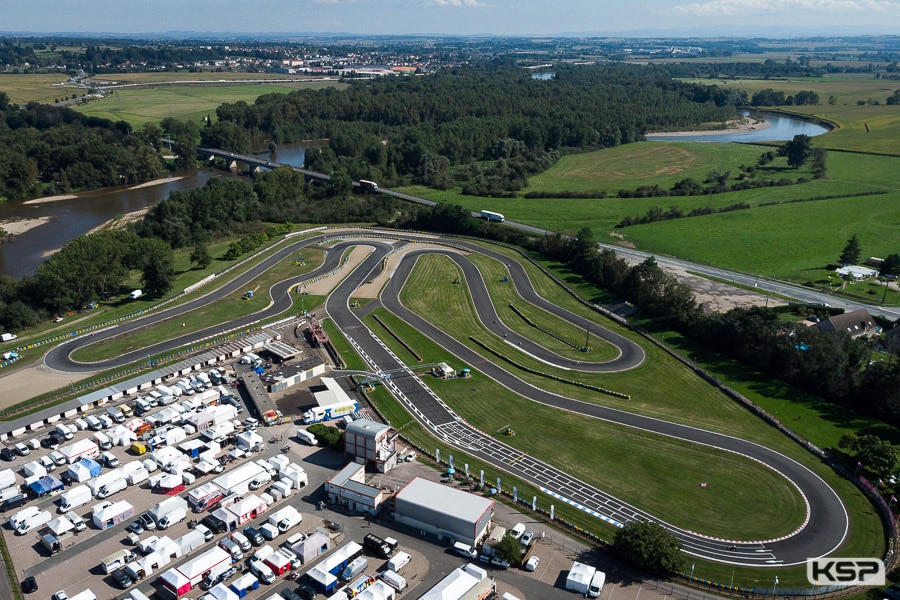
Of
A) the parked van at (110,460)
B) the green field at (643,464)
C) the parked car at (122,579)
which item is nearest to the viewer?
the parked car at (122,579)

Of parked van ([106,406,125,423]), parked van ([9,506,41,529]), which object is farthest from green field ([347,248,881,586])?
parked van ([9,506,41,529])

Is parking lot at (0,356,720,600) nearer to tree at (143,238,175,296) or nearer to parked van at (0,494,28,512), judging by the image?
parked van at (0,494,28,512)

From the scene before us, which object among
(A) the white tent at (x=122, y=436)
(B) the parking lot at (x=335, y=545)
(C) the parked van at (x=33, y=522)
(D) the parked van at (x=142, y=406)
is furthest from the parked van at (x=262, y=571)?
(D) the parked van at (x=142, y=406)

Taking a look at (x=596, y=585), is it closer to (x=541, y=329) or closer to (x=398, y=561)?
(x=398, y=561)

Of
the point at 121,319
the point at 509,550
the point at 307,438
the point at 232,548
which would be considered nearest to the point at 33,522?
the point at 232,548

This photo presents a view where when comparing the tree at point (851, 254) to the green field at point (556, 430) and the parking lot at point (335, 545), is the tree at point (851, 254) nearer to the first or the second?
the green field at point (556, 430)

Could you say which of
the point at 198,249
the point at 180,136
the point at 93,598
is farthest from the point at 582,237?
the point at 180,136

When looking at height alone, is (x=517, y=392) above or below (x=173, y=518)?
below
